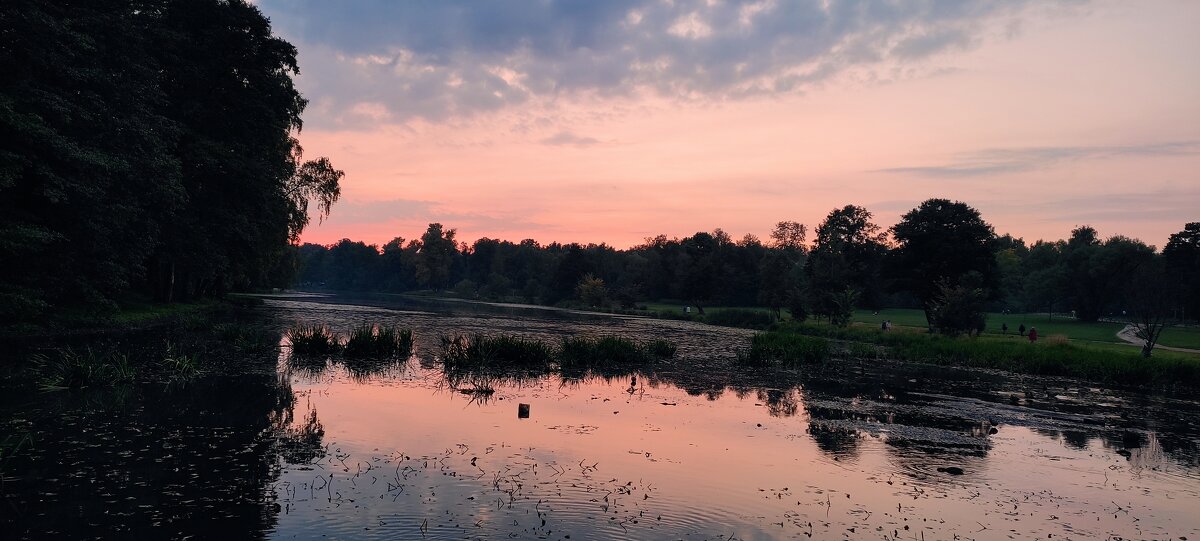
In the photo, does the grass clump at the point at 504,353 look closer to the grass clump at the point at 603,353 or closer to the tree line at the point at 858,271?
the grass clump at the point at 603,353

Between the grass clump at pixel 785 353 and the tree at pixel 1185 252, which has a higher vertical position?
the tree at pixel 1185 252

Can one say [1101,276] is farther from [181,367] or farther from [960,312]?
[181,367]

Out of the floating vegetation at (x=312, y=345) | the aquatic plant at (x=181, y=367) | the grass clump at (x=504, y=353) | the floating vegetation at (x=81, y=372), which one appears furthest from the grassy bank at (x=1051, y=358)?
the floating vegetation at (x=81, y=372)

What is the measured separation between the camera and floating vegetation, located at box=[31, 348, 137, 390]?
58.7ft

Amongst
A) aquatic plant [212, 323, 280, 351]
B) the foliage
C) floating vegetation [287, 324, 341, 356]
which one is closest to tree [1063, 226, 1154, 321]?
the foliage

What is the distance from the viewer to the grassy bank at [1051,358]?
99.8 feet

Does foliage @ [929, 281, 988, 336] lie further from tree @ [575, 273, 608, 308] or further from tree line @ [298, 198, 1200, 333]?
tree @ [575, 273, 608, 308]

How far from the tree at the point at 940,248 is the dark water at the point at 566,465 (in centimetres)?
4000

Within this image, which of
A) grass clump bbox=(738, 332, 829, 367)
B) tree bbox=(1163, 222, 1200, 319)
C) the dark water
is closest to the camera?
the dark water

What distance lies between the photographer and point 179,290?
184ft

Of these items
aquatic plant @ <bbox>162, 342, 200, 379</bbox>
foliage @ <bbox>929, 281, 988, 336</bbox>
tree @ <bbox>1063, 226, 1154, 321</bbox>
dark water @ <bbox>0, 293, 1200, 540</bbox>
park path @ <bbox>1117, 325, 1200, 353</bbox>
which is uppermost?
tree @ <bbox>1063, 226, 1154, 321</bbox>

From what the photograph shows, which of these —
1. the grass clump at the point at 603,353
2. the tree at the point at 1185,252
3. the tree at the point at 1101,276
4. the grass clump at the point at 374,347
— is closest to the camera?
the grass clump at the point at 374,347

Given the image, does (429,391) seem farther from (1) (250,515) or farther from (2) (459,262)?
(2) (459,262)

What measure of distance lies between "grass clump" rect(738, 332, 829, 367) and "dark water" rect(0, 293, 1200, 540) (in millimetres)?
10330
